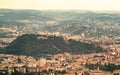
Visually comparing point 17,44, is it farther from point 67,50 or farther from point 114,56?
point 114,56

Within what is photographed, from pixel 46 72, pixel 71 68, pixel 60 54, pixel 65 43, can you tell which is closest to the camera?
pixel 46 72

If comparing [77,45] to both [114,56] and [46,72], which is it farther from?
[46,72]

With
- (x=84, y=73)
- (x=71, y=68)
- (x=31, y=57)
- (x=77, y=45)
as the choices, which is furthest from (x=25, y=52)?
(x=84, y=73)

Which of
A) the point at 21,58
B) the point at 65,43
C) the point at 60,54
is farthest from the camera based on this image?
the point at 65,43

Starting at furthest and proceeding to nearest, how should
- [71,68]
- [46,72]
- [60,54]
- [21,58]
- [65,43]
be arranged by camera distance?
[65,43] → [60,54] → [21,58] → [71,68] → [46,72]

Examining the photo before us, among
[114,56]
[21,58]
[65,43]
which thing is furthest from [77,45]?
[21,58]

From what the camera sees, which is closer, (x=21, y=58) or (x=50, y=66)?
(x=50, y=66)
